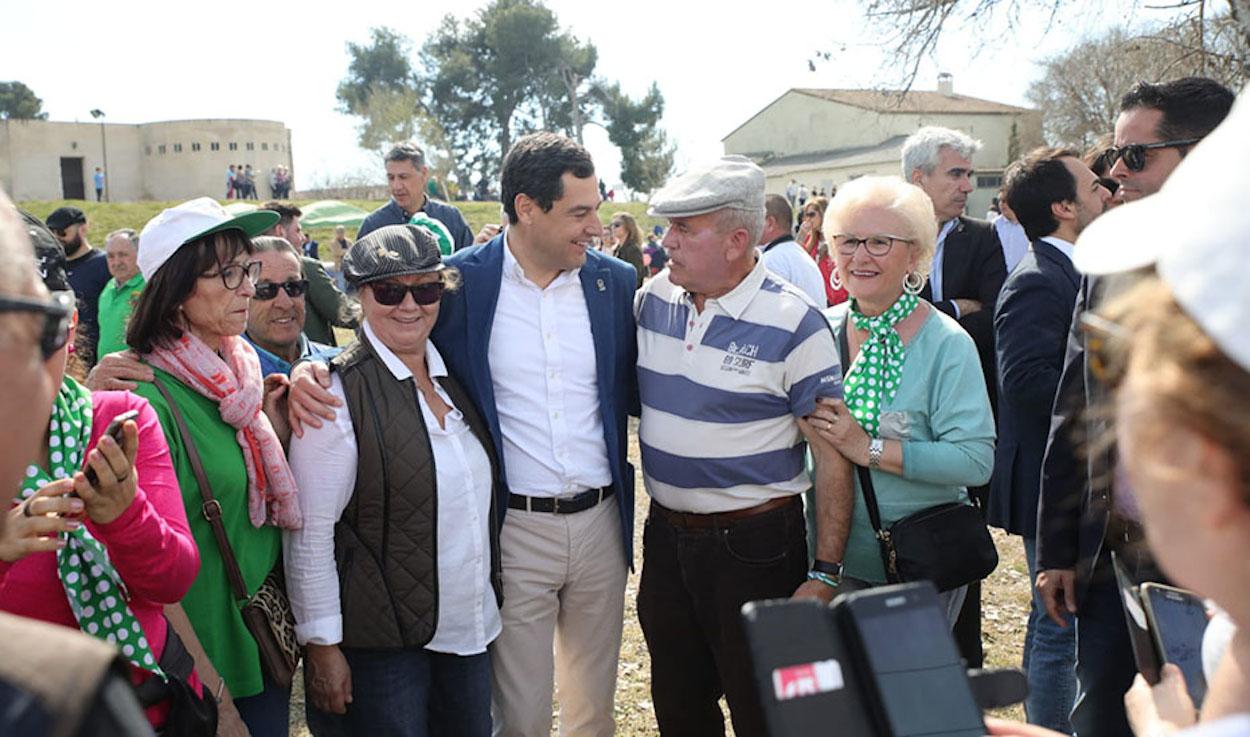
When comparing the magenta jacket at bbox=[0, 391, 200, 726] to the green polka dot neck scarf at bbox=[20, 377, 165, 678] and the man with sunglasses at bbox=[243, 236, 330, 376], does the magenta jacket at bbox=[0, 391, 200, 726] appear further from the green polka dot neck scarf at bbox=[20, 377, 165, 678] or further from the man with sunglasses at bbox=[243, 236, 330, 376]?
the man with sunglasses at bbox=[243, 236, 330, 376]

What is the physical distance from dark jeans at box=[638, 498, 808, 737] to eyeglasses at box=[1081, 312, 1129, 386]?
2.30 meters

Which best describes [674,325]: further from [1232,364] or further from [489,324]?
[1232,364]

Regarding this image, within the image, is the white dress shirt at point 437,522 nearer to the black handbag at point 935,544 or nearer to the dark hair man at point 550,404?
the dark hair man at point 550,404

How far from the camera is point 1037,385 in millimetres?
3637

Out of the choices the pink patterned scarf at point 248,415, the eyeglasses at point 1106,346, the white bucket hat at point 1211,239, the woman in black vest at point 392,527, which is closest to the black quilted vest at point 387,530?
the woman in black vest at point 392,527

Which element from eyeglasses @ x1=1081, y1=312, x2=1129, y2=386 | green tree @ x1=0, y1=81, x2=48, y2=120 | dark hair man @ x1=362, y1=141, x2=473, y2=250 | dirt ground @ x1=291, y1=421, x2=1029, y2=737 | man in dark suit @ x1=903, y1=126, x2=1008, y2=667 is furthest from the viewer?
green tree @ x1=0, y1=81, x2=48, y2=120

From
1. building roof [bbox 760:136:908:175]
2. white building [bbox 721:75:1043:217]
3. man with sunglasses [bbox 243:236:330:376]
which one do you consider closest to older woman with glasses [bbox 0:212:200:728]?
Answer: man with sunglasses [bbox 243:236:330:376]

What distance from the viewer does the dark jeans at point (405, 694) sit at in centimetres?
307

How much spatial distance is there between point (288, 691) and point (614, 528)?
1215 mm

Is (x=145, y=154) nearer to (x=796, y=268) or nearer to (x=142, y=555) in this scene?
(x=796, y=268)

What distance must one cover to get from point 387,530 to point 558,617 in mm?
910

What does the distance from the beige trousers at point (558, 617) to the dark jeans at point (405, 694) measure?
0.76ft

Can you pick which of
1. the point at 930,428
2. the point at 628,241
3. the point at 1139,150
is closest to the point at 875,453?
the point at 930,428

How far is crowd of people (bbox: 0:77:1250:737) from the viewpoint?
2570 mm
